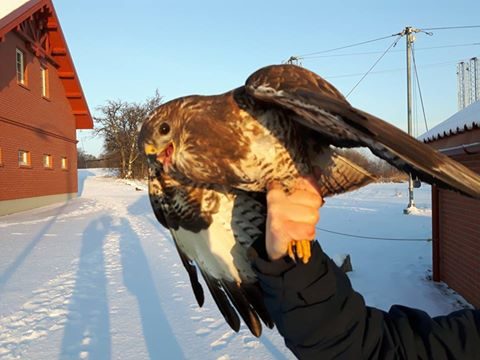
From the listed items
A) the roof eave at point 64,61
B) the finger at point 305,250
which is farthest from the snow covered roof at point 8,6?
the finger at point 305,250

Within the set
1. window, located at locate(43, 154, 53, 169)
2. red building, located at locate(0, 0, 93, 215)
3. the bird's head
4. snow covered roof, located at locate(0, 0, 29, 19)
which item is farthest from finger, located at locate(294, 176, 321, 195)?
window, located at locate(43, 154, 53, 169)

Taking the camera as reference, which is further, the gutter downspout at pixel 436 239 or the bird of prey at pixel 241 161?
the gutter downspout at pixel 436 239

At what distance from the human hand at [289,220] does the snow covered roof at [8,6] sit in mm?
14495

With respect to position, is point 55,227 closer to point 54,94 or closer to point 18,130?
point 18,130

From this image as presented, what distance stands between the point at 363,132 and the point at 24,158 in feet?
59.5

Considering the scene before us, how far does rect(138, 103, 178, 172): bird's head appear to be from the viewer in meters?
1.70

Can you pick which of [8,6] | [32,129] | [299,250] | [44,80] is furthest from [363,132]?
[44,80]

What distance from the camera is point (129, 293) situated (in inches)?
237

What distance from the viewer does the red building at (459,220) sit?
14.7 feet

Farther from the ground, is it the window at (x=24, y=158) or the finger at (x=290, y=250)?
the window at (x=24, y=158)

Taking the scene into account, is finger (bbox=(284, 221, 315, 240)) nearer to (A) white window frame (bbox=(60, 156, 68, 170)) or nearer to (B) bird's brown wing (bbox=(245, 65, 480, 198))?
(B) bird's brown wing (bbox=(245, 65, 480, 198))

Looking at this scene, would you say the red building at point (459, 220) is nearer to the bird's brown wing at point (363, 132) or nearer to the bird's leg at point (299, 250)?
the bird's brown wing at point (363, 132)

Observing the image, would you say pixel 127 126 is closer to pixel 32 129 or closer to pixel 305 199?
pixel 305 199

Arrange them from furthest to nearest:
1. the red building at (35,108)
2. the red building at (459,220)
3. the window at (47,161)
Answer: the window at (47,161) < the red building at (35,108) < the red building at (459,220)
